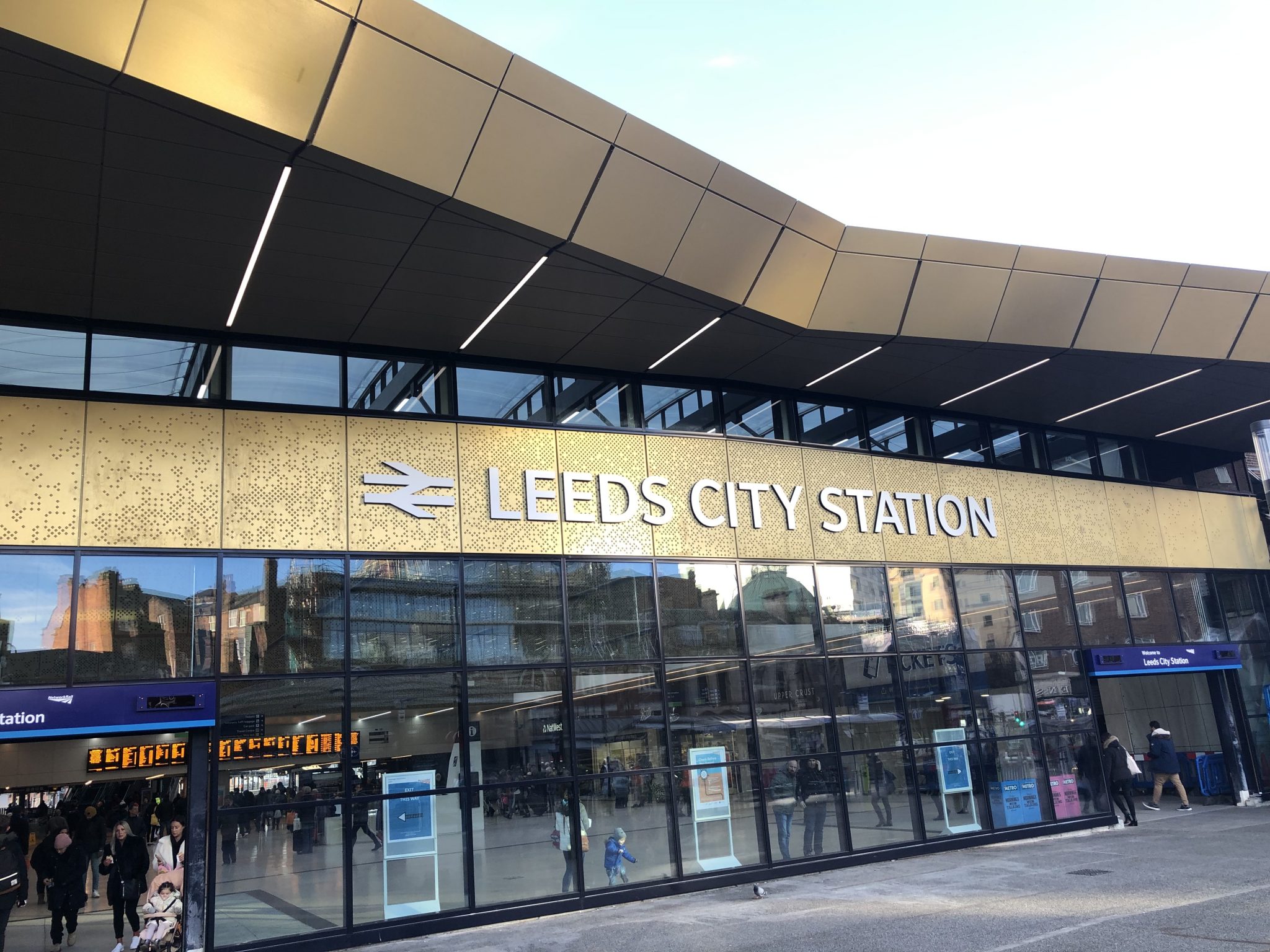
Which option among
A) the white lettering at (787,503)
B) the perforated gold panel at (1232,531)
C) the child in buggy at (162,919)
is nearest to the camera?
the child in buggy at (162,919)

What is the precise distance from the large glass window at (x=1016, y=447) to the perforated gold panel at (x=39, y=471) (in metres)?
14.2

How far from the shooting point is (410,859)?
35.1ft

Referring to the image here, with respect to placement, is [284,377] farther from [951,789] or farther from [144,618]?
[951,789]

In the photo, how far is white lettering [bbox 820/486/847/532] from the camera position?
14711 millimetres

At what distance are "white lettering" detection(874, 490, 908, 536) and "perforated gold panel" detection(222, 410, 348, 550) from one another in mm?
8308

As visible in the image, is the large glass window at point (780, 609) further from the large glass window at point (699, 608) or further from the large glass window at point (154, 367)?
the large glass window at point (154, 367)

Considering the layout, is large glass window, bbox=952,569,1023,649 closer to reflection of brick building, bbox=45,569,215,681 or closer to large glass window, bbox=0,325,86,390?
reflection of brick building, bbox=45,569,215,681

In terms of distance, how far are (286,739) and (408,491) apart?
3151mm

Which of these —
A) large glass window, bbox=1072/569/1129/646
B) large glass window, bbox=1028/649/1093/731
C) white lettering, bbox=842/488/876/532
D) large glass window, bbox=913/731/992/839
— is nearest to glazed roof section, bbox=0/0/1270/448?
white lettering, bbox=842/488/876/532

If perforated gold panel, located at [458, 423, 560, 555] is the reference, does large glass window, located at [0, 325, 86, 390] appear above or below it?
above

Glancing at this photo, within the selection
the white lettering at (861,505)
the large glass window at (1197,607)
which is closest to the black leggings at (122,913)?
the white lettering at (861,505)

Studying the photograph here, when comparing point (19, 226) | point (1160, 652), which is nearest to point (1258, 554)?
point (1160, 652)

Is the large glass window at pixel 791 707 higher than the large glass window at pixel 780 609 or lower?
lower

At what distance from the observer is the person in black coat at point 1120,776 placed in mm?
16031
